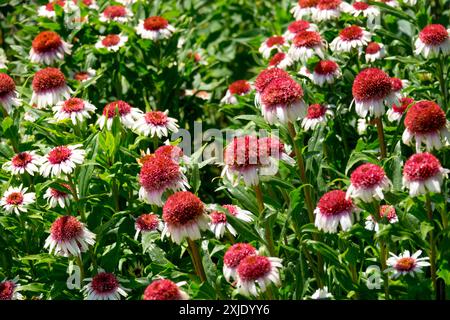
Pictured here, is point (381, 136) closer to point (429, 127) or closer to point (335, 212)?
point (429, 127)

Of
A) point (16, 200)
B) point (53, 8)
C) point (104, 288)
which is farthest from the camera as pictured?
point (53, 8)

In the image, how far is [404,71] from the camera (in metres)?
4.67

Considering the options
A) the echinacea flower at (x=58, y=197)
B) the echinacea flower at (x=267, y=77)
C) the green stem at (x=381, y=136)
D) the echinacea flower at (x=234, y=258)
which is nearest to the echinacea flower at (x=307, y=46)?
the echinacea flower at (x=267, y=77)

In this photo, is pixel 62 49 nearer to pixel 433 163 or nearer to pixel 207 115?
pixel 207 115

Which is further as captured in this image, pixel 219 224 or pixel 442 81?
pixel 442 81

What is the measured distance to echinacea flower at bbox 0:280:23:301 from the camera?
11.2ft

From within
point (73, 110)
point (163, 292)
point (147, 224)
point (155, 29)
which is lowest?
point (163, 292)

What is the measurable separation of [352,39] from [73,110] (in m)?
1.62

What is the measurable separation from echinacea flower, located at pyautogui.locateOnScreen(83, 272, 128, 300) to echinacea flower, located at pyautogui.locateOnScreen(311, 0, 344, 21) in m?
2.16

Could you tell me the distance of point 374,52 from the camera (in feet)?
14.6

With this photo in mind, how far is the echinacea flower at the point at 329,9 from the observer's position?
463cm

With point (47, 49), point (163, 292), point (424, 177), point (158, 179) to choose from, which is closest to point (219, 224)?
point (158, 179)
